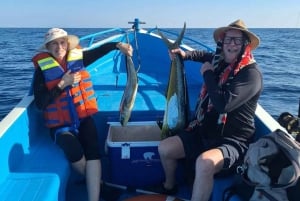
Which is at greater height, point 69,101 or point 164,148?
point 69,101

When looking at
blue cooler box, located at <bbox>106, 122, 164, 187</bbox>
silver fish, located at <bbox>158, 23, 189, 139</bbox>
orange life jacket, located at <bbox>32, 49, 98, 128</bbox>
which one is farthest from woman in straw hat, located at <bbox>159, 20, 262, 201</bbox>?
orange life jacket, located at <bbox>32, 49, 98, 128</bbox>

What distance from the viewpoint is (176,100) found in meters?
3.73

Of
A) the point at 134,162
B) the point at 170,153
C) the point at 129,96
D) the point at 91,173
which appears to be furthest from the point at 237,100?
the point at 91,173

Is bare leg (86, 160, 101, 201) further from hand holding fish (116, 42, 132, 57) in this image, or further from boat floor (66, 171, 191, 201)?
hand holding fish (116, 42, 132, 57)

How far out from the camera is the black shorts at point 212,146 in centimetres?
325

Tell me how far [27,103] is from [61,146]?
2.40ft

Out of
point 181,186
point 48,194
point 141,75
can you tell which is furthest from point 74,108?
point 141,75

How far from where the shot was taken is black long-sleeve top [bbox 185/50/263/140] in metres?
3.20

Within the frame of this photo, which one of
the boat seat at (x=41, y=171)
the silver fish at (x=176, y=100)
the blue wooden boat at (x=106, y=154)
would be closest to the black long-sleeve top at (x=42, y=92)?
the blue wooden boat at (x=106, y=154)

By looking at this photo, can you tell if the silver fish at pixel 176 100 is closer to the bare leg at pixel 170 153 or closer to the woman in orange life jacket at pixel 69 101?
the bare leg at pixel 170 153

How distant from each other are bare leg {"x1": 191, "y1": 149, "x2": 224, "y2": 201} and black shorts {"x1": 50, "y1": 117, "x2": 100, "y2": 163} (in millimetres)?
1097

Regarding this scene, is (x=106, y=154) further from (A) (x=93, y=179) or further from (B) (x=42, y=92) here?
(B) (x=42, y=92)

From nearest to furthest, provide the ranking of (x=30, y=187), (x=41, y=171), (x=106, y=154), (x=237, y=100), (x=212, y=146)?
(x=30, y=187), (x=237, y=100), (x=41, y=171), (x=212, y=146), (x=106, y=154)

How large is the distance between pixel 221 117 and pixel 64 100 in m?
1.62
